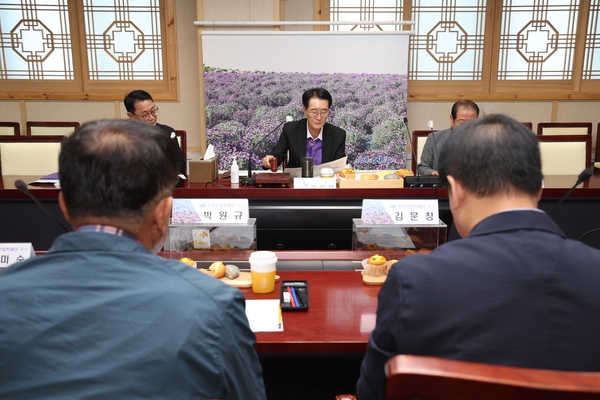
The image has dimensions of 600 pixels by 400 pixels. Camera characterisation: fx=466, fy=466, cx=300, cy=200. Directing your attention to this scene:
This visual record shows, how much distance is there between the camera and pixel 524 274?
28.9 inches

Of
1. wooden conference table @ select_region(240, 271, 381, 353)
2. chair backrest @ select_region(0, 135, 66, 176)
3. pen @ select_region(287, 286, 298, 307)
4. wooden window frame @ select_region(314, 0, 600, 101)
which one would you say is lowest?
wooden conference table @ select_region(240, 271, 381, 353)

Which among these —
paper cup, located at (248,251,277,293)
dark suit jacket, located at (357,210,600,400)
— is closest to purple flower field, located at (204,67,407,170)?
paper cup, located at (248,251,277,293)

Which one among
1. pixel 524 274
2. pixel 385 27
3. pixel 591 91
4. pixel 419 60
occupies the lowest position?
pixel 524 274

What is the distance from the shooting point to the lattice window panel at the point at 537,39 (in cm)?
470

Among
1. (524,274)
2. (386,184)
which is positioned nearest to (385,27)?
(386,184)

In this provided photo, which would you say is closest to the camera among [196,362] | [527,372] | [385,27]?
[527,372]

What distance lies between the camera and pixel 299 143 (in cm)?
358

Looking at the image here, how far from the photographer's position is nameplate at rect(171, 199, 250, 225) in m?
1.64

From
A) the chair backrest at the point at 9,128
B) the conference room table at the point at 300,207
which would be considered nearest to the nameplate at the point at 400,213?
the conference room table at the point at 300,207

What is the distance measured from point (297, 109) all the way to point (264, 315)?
362cm

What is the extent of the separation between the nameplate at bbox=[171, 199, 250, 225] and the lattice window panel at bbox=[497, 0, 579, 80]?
413 cm

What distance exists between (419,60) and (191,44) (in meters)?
2.33

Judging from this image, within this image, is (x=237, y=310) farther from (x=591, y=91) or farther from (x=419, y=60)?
(x=591, y=91)

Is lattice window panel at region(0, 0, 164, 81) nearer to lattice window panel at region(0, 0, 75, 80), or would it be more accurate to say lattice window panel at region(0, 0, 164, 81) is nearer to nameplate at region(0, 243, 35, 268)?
lattice window panel at region(0, 0, 75, 80)
